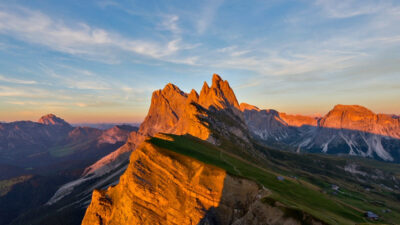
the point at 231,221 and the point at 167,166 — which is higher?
the point at 167,166

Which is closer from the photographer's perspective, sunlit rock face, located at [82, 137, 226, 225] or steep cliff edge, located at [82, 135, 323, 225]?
steep cliff edge, located at [82, 135, 323, 225]

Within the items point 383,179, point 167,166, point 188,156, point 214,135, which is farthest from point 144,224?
point 383,179

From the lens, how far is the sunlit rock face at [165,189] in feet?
147

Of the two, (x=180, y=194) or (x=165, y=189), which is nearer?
(x=180, y=194)

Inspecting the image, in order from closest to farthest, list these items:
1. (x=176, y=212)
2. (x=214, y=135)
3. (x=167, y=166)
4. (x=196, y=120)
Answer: (x=176, y=212) → (x=167, y=166) → (x=214, y=135) → (x=196, y=120)

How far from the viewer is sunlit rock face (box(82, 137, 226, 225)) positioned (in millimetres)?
44688

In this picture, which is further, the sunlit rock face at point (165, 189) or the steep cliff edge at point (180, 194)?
the sunlit rock face at point (165, 189)

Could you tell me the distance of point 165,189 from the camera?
48.0 metres

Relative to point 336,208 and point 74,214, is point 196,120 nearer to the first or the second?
point 336,208

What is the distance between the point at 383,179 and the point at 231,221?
695 ft

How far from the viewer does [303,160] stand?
589 ft

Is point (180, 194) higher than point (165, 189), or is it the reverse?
point (165, 189)

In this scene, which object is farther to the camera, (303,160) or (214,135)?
(303,160)

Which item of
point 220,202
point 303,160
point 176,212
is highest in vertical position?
point 220,202
